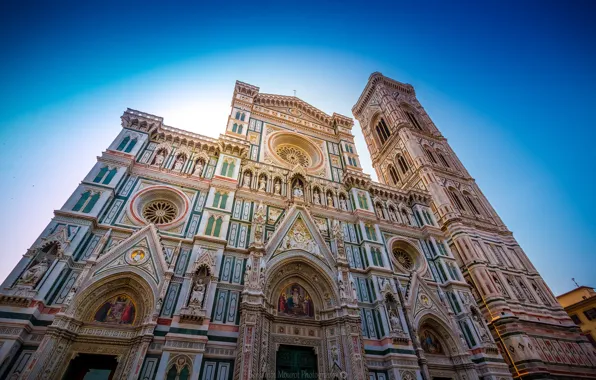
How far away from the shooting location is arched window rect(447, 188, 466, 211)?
23.2 m

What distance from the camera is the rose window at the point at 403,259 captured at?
53.2ft

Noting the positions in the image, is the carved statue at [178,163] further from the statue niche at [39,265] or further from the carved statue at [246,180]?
the statue niche at [39,265]

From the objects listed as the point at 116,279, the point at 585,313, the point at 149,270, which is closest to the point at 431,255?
the point at 149,270

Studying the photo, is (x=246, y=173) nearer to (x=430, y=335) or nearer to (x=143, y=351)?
(x=143, y=351)

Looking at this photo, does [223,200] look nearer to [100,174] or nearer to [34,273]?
[100,174]

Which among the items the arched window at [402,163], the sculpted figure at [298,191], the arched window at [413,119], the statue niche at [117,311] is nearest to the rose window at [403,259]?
the sculpted figure at [298,191]

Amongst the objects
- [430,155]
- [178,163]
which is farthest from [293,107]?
[430,155]

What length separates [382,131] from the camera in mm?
35250

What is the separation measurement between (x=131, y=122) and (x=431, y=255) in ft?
60.6

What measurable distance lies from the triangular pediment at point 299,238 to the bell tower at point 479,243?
36.6 feet

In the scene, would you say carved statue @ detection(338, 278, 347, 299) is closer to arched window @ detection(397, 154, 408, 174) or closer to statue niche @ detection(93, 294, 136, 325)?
statue niche @ detection(93, 294, 136, 325)

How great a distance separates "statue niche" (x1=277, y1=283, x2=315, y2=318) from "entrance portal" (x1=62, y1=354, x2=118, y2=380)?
19.1ft

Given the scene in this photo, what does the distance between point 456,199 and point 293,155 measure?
1452 cm

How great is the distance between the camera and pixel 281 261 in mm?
12539
